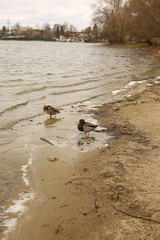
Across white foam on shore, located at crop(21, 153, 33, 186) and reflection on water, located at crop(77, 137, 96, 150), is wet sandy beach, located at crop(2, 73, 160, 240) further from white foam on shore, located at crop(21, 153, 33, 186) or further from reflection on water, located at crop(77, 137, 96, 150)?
reflection on water, located at crop(77, 137, 96, 150)

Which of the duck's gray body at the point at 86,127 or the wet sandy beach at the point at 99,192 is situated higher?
the duck's gray body at the point at 86,127

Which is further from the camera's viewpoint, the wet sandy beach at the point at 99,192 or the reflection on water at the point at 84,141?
the reflection on water at the point at 84,141

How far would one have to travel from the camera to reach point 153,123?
281 inches

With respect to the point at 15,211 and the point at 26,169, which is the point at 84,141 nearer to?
the point at 26,169

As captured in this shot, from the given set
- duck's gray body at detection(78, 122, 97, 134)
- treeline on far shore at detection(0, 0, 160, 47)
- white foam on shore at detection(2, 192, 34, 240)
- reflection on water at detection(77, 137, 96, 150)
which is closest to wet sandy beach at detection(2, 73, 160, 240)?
white foam on shore at detection(2, 192, 34, 240)

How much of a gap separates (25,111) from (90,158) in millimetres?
5076

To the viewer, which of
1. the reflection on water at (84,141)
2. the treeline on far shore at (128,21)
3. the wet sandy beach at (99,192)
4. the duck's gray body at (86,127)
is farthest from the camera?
the treeline on far shore at (128,21)

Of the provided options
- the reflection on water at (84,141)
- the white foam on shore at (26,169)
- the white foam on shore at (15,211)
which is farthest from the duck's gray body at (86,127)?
the white foam on shore at (15,211)

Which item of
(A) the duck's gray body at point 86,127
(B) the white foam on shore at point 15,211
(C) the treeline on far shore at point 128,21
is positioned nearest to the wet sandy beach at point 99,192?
(B) the white foam on shore at point 15,211

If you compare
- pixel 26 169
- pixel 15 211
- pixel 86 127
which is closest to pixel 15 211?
pixel 15 211

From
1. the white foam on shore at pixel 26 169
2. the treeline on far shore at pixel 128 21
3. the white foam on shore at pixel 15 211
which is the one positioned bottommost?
the white foam on shore at pixel 15 211

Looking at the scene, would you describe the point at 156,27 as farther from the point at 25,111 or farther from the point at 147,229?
the point at 147,229

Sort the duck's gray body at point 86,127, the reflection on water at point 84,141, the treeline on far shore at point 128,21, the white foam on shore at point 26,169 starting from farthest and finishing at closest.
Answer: the treeline on far shore at point 128,21 < the duck's gray body at point 86,127 < the reflection on water at point 84,141 < the white foam on shore at point 26,169

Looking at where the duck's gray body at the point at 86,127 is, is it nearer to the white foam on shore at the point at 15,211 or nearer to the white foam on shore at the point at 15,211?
the white foam on shore at the point at 15,211
